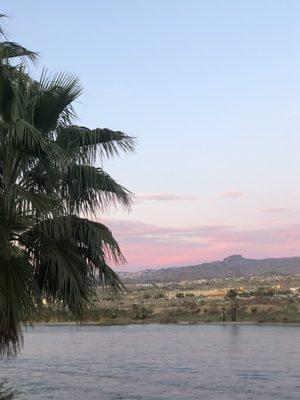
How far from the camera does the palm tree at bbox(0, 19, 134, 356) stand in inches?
464

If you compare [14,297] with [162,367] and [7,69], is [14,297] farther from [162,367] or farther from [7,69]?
[162,367]

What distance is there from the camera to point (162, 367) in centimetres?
3603

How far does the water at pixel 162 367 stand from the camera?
26.2m

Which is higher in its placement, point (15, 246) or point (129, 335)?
point (15, 246)

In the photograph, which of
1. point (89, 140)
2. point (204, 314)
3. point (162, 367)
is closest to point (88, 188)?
point (89, 140)

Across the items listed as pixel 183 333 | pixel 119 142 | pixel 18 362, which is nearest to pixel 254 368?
pixel 18 362

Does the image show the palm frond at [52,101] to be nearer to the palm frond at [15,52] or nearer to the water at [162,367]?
the palm frond at [15,52]

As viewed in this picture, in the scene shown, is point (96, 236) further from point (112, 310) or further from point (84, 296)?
point (112, 310)

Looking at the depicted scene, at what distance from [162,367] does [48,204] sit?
2608 centimetres

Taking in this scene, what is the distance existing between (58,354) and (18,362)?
6069 mm

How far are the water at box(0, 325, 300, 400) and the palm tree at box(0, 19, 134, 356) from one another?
39.8 ft

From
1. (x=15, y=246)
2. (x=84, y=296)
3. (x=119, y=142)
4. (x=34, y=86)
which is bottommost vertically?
(x=84, y=296)

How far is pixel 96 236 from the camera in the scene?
13.2 metres

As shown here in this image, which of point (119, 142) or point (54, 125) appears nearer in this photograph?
point (54, 125)
